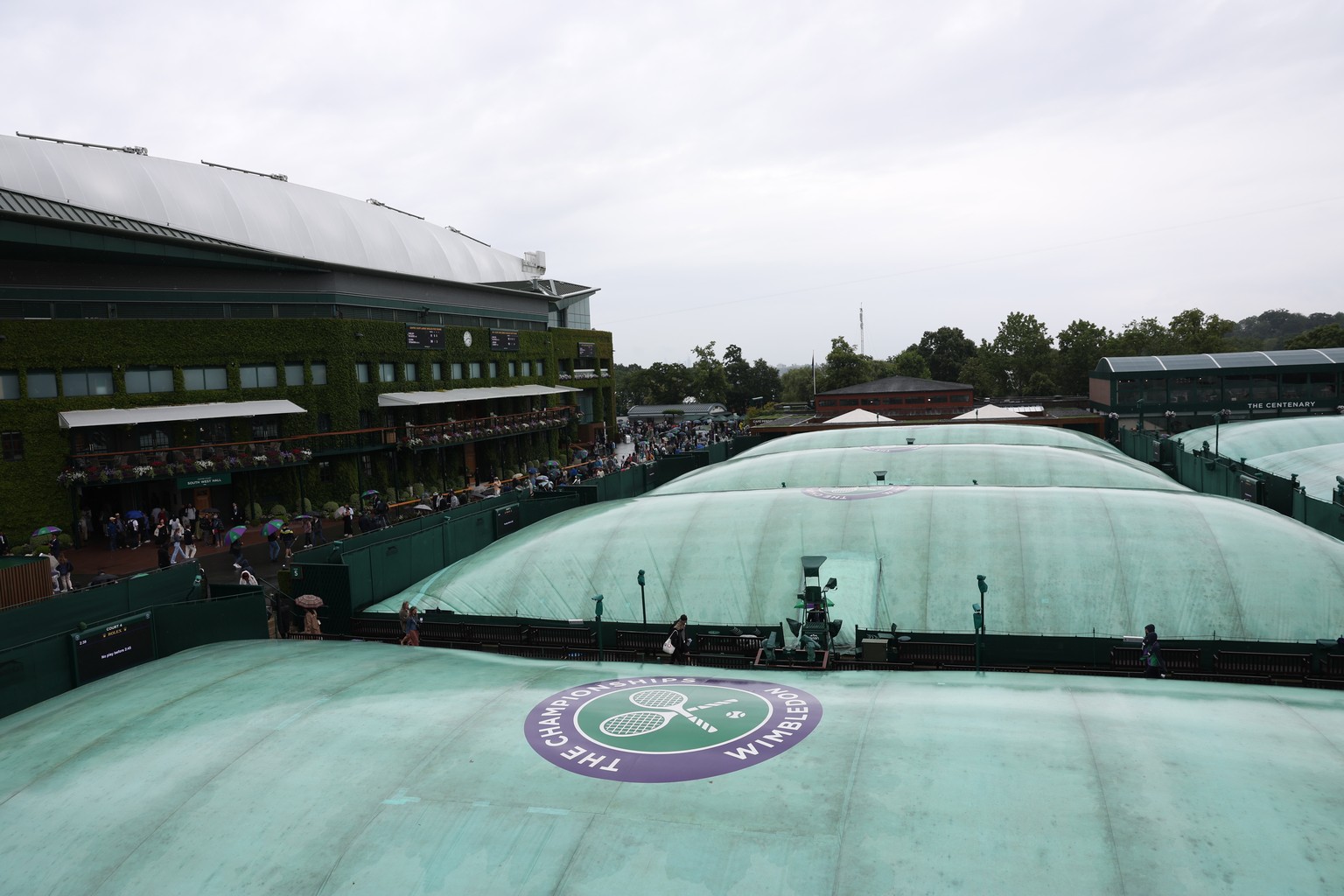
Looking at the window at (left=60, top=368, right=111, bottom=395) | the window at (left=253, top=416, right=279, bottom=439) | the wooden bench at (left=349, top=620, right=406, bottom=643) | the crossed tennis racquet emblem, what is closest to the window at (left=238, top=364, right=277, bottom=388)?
the window at (left=253, top=416, right=279, bottom=439)

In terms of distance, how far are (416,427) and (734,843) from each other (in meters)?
45.0

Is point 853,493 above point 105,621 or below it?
above

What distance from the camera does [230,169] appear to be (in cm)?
5459

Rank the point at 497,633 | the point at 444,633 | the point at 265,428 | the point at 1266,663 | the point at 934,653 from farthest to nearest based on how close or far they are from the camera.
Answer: the point at 265,428 < the point at 444,633 < the point at 497,633 < the point at 934,653 < the point at 1266,663

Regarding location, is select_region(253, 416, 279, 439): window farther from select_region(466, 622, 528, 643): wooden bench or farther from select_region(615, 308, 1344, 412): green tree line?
select_region(615, 308, 1344, 412): green tree line

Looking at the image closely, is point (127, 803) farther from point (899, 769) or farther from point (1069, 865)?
point (1069, 865)

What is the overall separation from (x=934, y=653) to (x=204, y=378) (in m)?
40.4

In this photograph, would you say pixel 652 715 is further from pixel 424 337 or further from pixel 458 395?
pixel 424 337

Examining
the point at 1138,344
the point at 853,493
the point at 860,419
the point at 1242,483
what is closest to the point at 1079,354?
the point at 1138,344

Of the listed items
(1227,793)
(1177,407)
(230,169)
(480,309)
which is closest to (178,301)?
(230,169)

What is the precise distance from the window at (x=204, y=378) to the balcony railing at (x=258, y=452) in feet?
11.3

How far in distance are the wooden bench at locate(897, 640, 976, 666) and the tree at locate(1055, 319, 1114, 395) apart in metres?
97.6

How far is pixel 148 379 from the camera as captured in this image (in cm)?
3925

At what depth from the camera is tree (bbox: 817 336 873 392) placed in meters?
113
